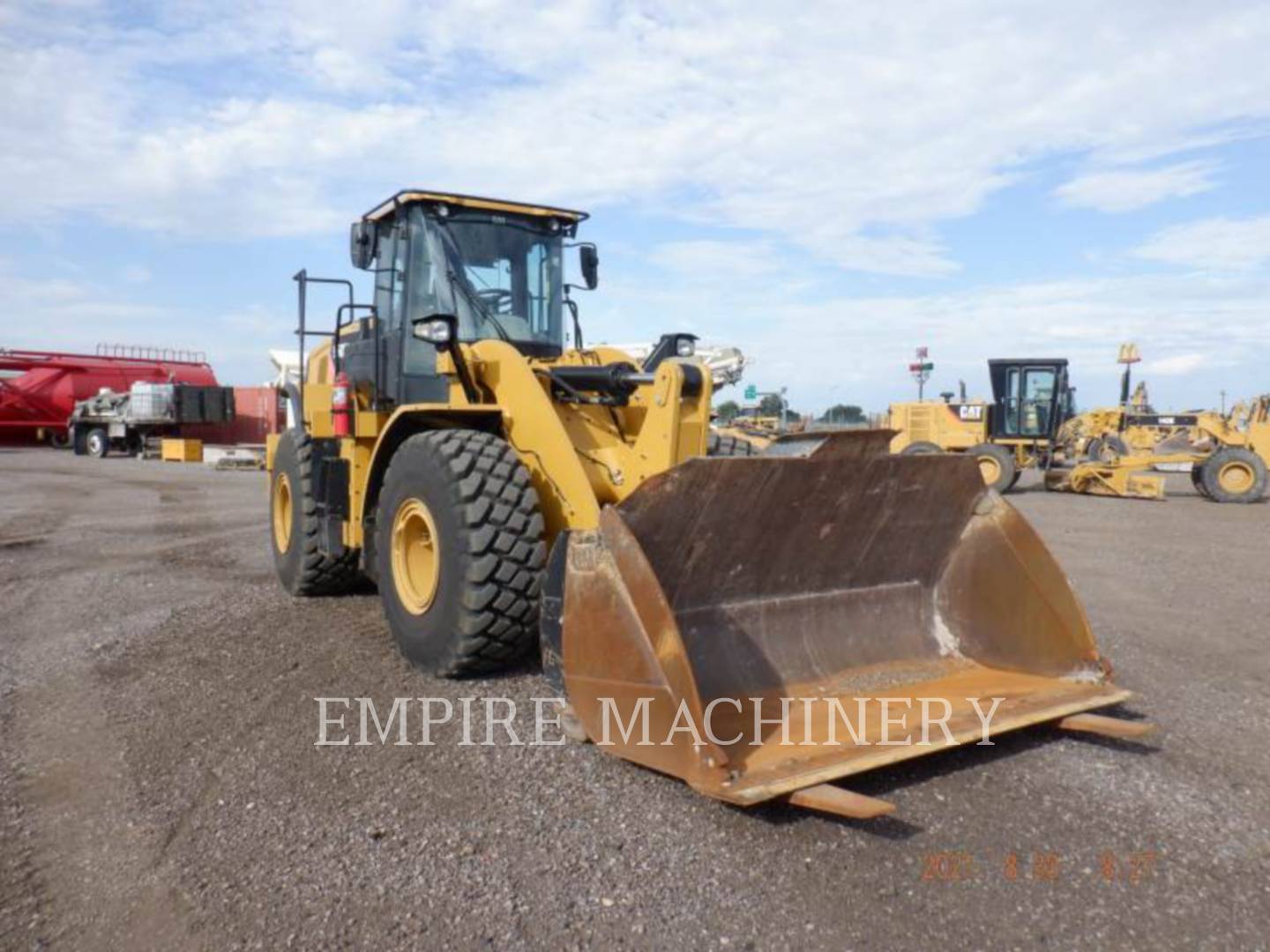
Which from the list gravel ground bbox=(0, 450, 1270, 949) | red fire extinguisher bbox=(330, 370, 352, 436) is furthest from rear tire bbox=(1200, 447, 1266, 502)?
red fire extinguisher bbox=(330, 370, 352, 436)

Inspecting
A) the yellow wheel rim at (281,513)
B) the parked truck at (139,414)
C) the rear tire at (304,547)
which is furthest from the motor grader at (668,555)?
the parked truck at (139,414)

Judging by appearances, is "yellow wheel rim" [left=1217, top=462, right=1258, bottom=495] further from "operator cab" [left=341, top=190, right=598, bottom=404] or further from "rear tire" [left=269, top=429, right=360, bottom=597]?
"rear tire" [left=269, top=429, right=360, bottom=597]

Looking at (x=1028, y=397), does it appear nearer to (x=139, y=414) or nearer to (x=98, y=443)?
(x=139, y=414)

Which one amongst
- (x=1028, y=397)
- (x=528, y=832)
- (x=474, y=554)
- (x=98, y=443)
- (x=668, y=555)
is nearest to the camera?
(x=528, y=832)

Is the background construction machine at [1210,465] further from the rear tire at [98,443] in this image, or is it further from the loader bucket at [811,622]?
the rear tire at [98,443]

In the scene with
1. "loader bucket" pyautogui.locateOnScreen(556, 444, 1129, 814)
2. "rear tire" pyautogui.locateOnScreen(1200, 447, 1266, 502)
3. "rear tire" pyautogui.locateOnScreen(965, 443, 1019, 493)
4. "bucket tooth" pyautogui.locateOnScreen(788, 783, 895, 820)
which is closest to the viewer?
"bucket tooth" pyautogui.locateOnScreen(788, 783, 895, 820)

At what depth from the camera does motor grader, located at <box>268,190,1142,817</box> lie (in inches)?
133

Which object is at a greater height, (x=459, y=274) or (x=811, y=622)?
(x=459, y=274)

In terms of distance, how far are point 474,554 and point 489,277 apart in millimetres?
2026

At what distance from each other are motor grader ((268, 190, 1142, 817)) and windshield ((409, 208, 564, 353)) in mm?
14

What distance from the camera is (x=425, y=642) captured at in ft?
15.1

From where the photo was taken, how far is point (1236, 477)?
17.4m

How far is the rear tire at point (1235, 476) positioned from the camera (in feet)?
56.3

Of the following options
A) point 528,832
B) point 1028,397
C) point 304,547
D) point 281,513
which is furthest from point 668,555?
point 1028,397
